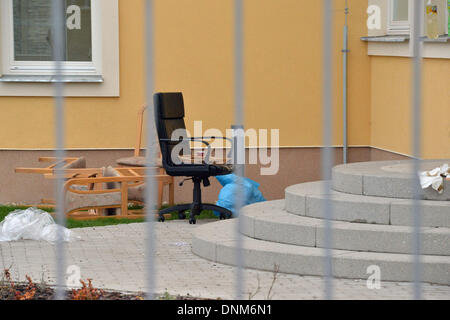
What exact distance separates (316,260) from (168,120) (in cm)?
348

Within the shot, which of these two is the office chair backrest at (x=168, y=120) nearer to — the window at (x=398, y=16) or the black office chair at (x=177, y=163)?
the black office chair at (x=177, y=163)

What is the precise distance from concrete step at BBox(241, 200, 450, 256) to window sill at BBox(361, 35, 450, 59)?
266 cm

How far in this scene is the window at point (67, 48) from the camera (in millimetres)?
10773

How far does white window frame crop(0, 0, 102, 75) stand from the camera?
1088 cm

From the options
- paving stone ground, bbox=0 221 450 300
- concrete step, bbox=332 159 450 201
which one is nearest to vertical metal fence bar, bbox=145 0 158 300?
paving stone ground, bbox=0 221 450 300

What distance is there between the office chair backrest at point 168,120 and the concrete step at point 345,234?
2.06 metres

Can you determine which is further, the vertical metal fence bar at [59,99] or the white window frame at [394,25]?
the white window frame at [394,25]

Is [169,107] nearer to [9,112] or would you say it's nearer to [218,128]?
[218,128]

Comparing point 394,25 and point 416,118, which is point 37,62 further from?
point 416,118

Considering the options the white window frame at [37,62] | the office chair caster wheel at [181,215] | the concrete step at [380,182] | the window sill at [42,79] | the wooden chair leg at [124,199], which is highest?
the white window frame at [37,62]

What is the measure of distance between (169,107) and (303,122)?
91.4 inches

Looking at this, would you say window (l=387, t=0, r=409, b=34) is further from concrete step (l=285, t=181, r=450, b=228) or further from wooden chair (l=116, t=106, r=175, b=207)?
concrete step (l=285, t=181, r=450, b=228)

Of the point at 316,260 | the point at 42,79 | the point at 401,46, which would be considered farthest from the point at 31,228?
the point at 401,46

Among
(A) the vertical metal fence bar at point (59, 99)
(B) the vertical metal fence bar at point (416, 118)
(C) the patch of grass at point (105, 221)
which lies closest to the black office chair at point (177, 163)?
(C) the patch of grass at point (105, 221)
